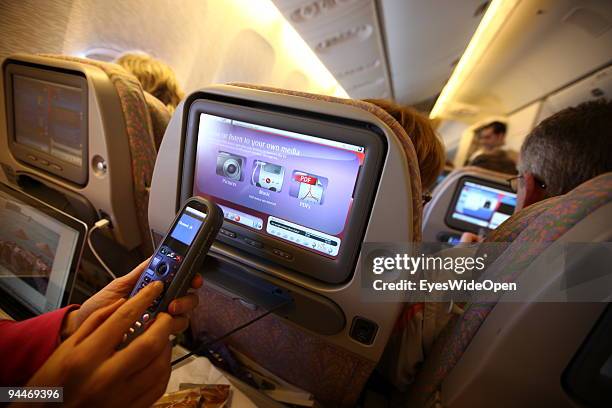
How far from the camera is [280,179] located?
0.68m

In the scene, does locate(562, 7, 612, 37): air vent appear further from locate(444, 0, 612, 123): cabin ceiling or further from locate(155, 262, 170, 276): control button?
locate(155, 262, 170, 276): control button

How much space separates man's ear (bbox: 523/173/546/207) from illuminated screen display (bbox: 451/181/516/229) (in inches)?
42.8

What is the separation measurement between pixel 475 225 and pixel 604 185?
6.01 feet

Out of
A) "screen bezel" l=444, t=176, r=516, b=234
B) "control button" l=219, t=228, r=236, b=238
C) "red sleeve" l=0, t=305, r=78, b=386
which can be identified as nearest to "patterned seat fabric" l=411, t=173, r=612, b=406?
"control button" l=219, t=228, r=236, b=238

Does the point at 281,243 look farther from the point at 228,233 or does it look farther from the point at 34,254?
the point at 34,254

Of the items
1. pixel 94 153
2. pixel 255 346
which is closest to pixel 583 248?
pixel 255 346

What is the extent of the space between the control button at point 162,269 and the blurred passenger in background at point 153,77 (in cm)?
139

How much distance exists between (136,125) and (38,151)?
1.63 ft

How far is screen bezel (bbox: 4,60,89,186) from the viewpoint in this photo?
95cm

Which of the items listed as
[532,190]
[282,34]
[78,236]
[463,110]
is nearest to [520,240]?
[532,190]

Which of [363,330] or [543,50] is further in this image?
[543,50]

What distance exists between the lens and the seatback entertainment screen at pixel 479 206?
2014mm

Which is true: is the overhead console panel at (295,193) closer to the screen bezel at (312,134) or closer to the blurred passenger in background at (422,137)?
the screen bezel at (312,134)

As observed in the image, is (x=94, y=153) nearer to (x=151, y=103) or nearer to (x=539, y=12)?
(x=151, y=103)
